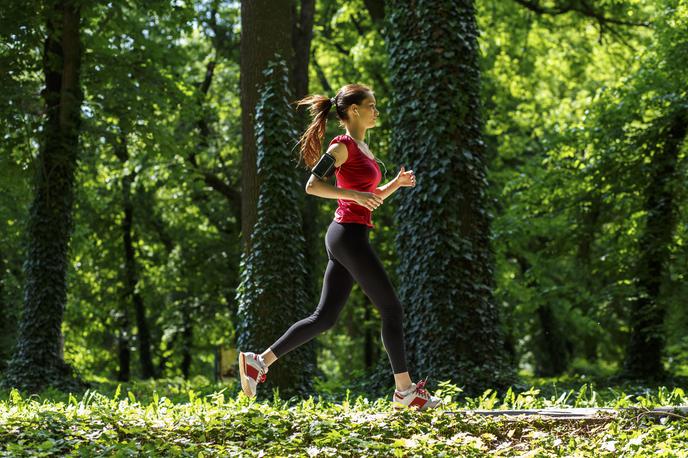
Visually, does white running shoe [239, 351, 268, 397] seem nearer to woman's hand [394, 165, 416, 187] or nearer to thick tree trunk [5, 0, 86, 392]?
woman's hand [394, 165, 416, 187]

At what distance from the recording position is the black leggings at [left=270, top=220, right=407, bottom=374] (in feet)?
20.0

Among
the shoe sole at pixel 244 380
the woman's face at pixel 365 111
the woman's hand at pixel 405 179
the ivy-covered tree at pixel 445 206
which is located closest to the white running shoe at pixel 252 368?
the shoe sole at pixel 244 380

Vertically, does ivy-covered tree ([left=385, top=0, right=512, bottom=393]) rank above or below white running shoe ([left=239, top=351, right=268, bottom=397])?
above

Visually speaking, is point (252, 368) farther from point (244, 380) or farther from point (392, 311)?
point (392, 311)

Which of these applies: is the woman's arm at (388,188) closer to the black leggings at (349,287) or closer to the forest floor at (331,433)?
the black leggings at (349,287)

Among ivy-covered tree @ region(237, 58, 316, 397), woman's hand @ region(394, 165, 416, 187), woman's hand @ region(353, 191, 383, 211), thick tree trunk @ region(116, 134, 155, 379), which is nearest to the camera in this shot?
woman's hand @ region(353, 191, 383, 211)

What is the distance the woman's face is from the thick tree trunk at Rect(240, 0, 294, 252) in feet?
14.0

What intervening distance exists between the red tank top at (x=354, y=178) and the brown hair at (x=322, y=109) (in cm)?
30

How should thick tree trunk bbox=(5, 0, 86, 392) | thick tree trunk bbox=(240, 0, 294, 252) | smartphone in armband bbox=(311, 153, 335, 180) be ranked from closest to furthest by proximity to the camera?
1. smartphone in armband bbox=(311, 153, 335, 180)
2. thick tree trunk bbox=(240, 0, 294, 252)
3. thick tree trunk bbox=(5, 0, 86, 392)

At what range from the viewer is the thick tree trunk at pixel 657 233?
14.1 metres

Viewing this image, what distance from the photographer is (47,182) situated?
49.1ft

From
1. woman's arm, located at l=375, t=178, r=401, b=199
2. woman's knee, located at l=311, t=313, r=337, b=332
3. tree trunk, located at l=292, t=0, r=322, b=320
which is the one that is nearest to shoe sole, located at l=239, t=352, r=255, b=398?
woman's knee, located at l=311, t=313, r=337, b=332

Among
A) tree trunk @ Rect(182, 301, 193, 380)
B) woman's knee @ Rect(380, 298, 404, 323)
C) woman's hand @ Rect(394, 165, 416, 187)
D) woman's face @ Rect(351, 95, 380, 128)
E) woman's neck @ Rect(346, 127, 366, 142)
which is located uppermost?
woman's face @ Rect(351, 95, 380, 128)

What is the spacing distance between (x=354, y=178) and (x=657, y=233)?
9608 millimetres
